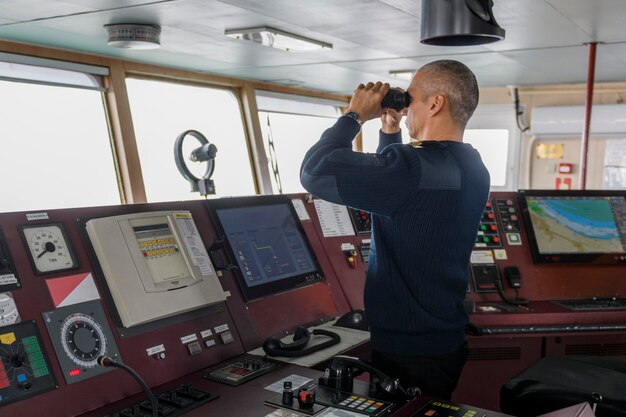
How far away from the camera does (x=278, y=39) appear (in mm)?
4004

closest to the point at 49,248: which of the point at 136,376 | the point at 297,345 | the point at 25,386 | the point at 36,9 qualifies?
the point at 25,386

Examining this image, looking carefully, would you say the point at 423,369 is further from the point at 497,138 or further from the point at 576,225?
the point at 497,138

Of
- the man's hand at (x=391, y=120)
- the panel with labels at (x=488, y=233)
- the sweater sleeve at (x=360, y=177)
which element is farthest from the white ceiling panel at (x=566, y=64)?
the sweater sleeve at (x=360, y=177)

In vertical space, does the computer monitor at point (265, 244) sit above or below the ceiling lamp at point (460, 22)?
below

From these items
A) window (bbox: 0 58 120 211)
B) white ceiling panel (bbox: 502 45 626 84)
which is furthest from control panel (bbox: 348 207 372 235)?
window (bbox: 0 58 120 211)

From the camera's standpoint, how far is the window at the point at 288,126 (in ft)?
21.2

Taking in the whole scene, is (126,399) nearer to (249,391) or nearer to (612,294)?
(249,391)

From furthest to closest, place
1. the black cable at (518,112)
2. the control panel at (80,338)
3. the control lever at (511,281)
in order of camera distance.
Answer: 1. the black cable at (518,112)
2. the control lever at (511,281)
3. the control panel at (80,338)

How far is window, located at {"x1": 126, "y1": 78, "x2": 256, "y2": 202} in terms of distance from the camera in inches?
209

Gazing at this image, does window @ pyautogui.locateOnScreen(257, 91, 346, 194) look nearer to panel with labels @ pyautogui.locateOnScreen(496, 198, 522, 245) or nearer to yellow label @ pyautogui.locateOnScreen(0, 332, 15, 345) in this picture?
panel with labels @ pyautogui.locateOnScreen(496, 198, 522, 245)

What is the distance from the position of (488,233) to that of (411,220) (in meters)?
1.49

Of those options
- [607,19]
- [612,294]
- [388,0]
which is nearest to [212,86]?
[388,0]

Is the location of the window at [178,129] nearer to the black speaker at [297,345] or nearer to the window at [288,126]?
the window at [288,126]

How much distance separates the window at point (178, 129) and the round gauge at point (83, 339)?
11.3ft
